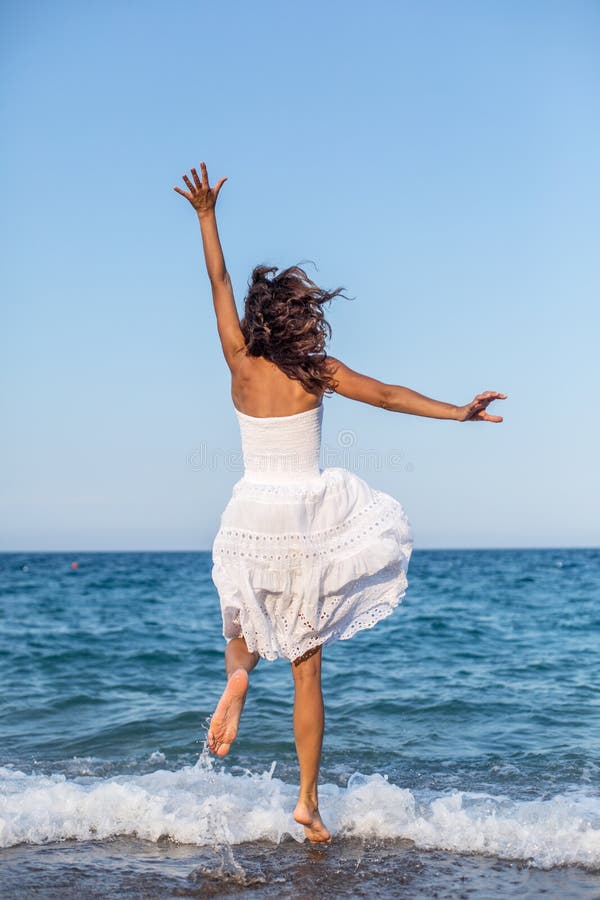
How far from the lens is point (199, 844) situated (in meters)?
3.92

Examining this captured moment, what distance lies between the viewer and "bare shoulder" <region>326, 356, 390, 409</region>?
3748 millimetres

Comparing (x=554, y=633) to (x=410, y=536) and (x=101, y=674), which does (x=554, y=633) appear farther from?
(x=410, y=536)

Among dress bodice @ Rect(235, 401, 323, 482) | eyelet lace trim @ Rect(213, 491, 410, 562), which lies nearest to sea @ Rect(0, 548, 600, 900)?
eyelet lace trim @ Rect(213, 491, 410, 562)

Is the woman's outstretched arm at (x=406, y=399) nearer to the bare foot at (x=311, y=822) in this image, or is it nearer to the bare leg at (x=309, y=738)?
the bare leg at (x=309, y=738)

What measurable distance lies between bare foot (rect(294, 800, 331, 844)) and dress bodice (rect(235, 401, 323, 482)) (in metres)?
1.48

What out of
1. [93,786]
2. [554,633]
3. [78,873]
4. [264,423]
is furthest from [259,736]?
[554,633]

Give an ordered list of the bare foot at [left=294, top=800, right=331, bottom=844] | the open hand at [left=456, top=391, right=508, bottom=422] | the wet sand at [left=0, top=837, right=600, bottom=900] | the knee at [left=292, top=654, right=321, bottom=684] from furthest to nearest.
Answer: the knee at [left=292, top=654, right=321, bottom=684], the bare foot at [left=294, top=800, right=331, bottom=844], the open hand at [left=456, top=391, right=508, bottom=422], the wet sand at [left=0, top=837, right=600, bottom=900]

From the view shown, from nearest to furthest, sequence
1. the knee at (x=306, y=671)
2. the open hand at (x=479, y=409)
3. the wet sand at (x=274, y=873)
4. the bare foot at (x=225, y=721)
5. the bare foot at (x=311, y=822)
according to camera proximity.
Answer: the wet sand at (x=274, y=873) < the bare foot at (x=225, y=721) < the open hand at (x=479, y=409) < the bare foot at (x=311, y=822) < the knee at (x=306, y=671)

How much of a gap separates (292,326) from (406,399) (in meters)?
0.60

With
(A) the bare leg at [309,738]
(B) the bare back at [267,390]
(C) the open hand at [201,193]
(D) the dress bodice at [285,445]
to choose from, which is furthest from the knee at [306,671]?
(C) the open hand at [201,193]

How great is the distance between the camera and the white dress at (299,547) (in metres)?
3.79

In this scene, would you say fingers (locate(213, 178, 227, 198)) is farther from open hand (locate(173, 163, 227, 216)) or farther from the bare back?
the bare back

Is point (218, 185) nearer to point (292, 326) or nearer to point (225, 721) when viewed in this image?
point (292, 326)

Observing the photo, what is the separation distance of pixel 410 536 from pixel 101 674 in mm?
6543
